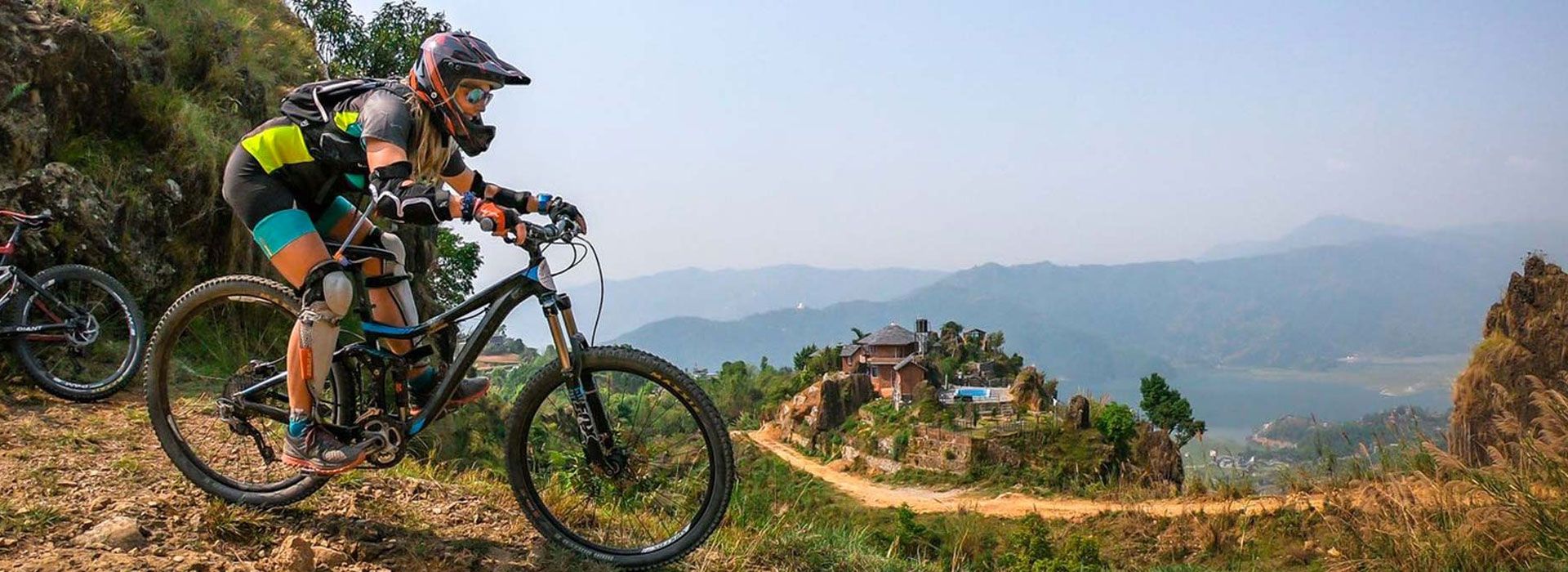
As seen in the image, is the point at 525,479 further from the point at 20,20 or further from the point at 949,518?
the point at 949,518

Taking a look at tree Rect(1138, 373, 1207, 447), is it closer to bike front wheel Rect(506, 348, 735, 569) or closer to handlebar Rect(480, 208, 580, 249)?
bike front wheel Rect(506, 348, 735, 569)

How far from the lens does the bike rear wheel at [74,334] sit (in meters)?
6.89

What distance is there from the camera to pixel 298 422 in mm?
4328

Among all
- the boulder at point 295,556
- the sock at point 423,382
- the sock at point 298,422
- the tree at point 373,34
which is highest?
the tree at point 373,34

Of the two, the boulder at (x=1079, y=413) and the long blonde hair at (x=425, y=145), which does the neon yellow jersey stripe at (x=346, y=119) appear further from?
the boulder at (x=1079, y=413)

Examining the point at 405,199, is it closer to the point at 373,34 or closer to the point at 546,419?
the point at 546,419

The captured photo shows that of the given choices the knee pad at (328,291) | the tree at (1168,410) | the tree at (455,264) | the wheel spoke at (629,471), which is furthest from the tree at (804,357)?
the knee pad at (328,291)

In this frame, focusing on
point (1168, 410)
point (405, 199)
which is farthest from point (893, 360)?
point (405, 199)

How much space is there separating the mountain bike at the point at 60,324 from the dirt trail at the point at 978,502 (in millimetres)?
15650

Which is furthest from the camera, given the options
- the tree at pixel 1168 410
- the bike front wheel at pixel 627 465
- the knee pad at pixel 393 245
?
the tree at pixel 1168 410

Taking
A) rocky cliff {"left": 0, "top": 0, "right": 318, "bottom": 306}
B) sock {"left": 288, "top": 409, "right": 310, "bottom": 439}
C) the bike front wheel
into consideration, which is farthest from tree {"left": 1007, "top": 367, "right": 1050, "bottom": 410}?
sock {"left": 288, "top": 409, "right": 310, "bottom": 439}

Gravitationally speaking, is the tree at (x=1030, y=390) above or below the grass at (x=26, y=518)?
below

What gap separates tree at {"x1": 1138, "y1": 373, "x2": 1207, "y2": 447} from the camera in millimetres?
82125

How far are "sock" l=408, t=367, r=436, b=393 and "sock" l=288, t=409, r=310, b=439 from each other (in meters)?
0.45
